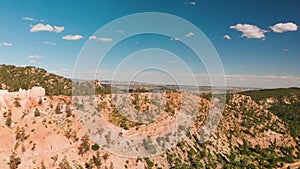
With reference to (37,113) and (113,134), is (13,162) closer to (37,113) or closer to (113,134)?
(37,113)

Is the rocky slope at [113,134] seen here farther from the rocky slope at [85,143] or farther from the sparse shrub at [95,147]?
the sparse shrub at [95,147]

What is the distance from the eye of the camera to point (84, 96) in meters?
67.8

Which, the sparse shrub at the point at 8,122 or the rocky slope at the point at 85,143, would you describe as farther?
the sparse shrub at the point at 8,122

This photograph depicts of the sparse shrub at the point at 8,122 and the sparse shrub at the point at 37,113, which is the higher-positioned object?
the sparse shrub at the point at 37,113

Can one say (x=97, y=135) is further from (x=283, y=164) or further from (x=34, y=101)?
(x=283, y=164)

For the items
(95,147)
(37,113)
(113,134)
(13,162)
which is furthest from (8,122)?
(113,134)

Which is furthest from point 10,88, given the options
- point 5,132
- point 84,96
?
point 5,132

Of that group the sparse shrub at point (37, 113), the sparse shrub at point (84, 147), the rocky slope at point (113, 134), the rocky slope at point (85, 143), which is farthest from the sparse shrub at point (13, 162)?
the sparse shrub at point (37, 113)

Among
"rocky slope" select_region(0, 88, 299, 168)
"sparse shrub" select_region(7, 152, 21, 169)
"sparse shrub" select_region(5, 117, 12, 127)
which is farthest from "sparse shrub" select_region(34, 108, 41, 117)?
"sparse shrub" select_region(7, 152, 21, 169)

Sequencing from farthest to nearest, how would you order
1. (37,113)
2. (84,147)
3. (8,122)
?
(37,113)
(8,122)
(84,147)

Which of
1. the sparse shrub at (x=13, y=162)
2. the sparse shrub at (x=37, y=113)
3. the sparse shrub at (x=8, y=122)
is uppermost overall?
the sparse shrub at (x=37, y=113)

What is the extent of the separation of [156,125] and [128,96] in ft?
42.9

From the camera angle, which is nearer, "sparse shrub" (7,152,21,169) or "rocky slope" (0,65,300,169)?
"sparse shrub" (7,152,21,169)

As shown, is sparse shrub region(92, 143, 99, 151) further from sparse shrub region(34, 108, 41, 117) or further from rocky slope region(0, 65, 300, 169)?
sparse shrub region(34, 108, 41, 117)
